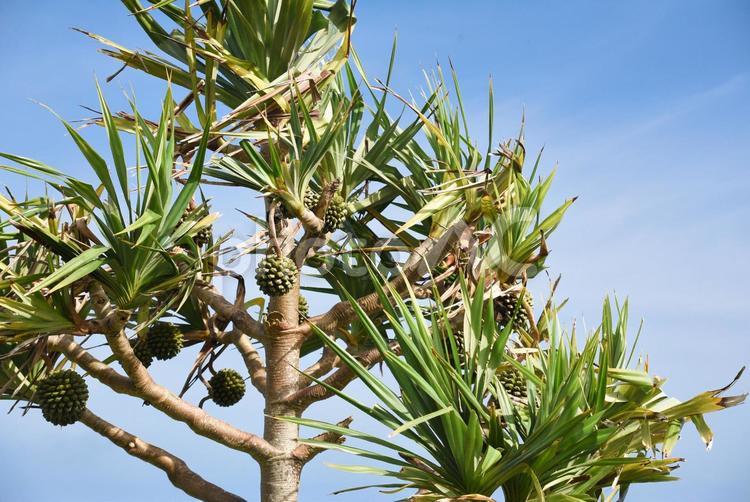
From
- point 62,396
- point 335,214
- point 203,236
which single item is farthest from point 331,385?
point 62,396

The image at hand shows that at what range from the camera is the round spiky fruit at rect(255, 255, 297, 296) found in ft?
12.3

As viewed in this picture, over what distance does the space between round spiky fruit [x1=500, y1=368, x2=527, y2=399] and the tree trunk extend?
93 centimetres

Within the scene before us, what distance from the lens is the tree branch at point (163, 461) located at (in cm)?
393

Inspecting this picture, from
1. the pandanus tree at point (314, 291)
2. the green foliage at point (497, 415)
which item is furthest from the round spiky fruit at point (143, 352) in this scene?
the green foliage at point (497, 415)

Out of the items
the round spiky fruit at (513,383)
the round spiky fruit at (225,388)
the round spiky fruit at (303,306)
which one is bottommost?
the round spiky fruit at (513,383)

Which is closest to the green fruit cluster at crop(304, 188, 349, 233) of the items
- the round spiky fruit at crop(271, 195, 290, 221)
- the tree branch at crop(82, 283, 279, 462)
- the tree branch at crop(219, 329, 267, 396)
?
the round spiky fruit at crop(271, 195, 290, 221)

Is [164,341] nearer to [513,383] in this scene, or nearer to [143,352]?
[143,352]

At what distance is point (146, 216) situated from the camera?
3285mm

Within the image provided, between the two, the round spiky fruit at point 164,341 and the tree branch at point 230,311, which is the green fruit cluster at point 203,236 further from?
the round spiky fruit at point 164,341

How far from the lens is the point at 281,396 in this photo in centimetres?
A: 404

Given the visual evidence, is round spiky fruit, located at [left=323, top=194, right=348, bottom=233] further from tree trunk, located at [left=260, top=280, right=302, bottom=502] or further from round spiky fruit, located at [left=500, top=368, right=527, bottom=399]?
round spiky fruit, located at [left=500, top=368, right=527, bottom=399]

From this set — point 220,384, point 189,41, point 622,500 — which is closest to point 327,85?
point 189,41

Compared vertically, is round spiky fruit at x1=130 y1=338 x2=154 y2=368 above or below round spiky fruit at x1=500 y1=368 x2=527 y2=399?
above

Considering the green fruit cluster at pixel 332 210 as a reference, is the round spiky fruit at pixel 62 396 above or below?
below
